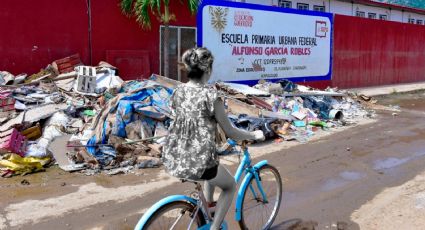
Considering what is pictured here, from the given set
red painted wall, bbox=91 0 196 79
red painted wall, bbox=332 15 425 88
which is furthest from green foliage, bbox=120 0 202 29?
red painted wall, bbox=332 15 425 88

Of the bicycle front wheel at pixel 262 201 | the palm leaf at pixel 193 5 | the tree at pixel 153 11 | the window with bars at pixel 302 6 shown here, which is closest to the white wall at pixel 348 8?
the window with bars at pixel 302 6

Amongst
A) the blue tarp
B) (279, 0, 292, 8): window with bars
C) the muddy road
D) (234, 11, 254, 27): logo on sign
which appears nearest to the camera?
the muddy road

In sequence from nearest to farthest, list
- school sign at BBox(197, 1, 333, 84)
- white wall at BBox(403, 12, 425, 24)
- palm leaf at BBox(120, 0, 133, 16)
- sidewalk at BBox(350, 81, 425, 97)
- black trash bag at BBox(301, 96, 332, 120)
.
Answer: palm leaf at BBox(120, 0, 133, 16), black trash bag at BBox(301, 96, 332, 120), school sign at BBox(197, 1, 333, 84), sidewalk at BBox(350, 81, 425, 97), white wall at BBox(403, 12, 425, 24)

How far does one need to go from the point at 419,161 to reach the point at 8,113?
7861 mm

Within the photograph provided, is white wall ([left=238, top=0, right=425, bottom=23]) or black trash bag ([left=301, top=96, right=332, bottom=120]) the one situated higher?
white wall ([left=238, top=0, right=425, bottom=23])

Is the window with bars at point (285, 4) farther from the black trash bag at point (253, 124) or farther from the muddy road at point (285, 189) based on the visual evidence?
the muddy road at point (285, 189)

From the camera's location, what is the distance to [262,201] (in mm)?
4457

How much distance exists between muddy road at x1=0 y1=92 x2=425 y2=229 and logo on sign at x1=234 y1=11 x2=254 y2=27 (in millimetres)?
6326

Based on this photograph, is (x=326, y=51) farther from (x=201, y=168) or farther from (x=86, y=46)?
(x=201, y=168)

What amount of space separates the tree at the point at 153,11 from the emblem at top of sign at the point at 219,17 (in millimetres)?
962

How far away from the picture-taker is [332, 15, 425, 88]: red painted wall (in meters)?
19.5

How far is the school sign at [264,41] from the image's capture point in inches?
546

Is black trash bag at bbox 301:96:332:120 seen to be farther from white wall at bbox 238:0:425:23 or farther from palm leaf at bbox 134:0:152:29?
white wall at bbox 238:0:425:23

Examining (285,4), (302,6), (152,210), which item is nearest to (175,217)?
(152,210)
